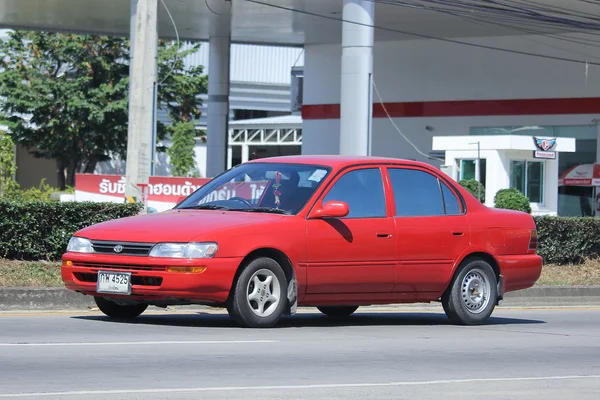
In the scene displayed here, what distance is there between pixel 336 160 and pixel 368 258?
3.49 feet

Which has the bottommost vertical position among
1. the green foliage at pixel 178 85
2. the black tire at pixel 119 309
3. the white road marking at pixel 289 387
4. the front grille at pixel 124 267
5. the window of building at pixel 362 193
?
the white road marking at pixel 289 387

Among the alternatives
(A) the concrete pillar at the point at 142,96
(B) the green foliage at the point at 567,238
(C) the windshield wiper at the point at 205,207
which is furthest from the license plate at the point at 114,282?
(B) the green foliage at the point at 567,238

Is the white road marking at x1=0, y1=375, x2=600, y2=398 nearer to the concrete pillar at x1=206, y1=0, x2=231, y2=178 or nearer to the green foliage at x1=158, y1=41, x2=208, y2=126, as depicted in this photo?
the concrete pillar at x1=206, y1=0, x2=231, y2=178

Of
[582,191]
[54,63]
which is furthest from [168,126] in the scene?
[582,191]

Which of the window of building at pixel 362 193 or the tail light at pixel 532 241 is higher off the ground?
the window of building at pixel 362 193

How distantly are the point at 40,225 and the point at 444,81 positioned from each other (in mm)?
24851

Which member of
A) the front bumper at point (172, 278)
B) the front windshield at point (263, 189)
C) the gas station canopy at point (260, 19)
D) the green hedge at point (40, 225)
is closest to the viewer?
the front bumper at point (172, 278)

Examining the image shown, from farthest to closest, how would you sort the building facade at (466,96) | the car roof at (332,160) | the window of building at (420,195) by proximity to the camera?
the building facade at (466,96) < the window of building at (420,195) < the car roof at (332,160)

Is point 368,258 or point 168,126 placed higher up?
point 168,126

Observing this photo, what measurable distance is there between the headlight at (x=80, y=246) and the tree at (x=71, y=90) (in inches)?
1380

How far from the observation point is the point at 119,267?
10312 millimetres

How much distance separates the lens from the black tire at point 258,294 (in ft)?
34.0

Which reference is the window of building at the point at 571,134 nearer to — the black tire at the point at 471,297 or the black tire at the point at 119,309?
the black tire at the point at 471,297

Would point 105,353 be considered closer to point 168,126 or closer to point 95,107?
point 95,107
